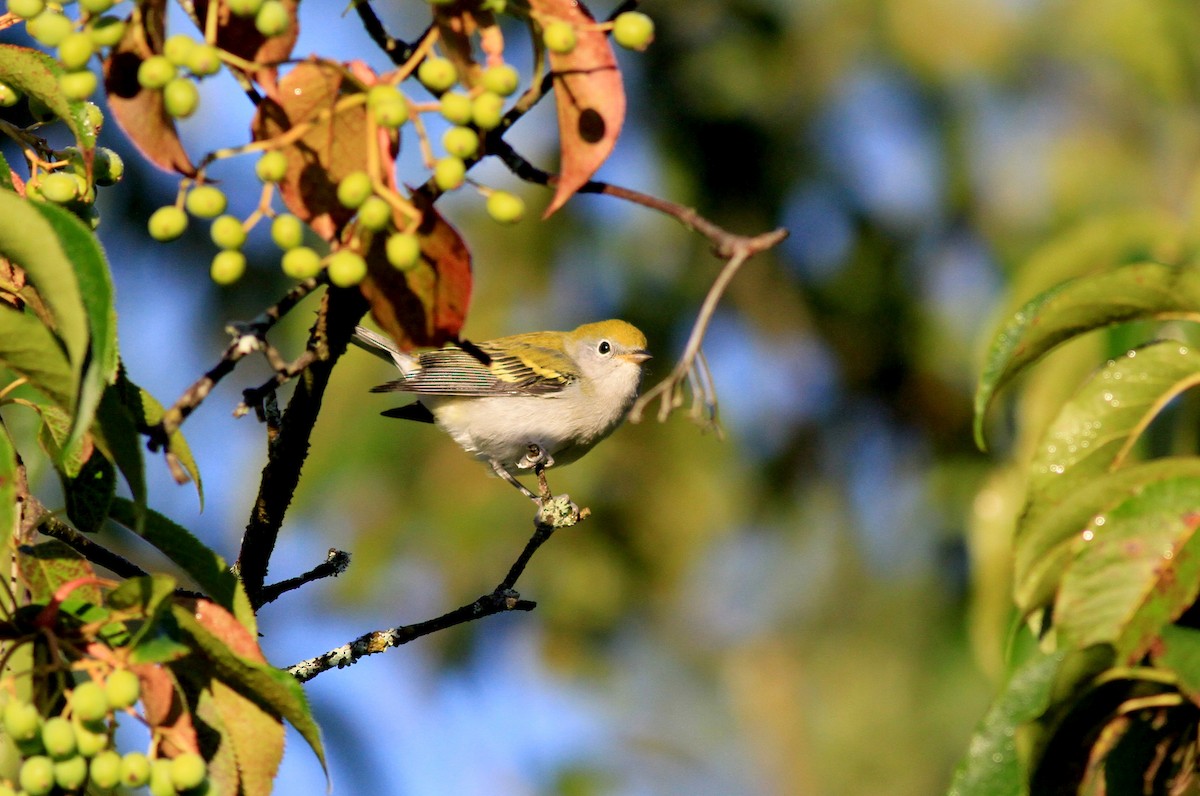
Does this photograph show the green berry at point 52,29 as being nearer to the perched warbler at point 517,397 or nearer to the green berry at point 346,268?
the green berry at point 346,268

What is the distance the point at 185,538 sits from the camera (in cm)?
209

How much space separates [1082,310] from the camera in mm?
2168

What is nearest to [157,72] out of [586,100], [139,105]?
[139,105]

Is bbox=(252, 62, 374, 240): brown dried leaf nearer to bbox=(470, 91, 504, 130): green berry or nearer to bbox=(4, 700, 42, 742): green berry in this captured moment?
bbox=(470, 91, 504, 130): green berry

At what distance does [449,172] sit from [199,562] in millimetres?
771

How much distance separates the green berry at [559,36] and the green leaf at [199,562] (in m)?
0.95

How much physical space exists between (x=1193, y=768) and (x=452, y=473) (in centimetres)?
706

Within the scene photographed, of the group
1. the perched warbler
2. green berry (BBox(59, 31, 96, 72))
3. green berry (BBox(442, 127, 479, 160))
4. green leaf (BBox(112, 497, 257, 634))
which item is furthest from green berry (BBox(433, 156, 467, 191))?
the perched warbler

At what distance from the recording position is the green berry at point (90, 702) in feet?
5.96

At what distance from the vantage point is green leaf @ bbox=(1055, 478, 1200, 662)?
1.88 meters

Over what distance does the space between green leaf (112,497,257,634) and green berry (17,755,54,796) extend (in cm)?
34

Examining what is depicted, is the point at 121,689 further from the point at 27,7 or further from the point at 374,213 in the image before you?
the point at 27,7

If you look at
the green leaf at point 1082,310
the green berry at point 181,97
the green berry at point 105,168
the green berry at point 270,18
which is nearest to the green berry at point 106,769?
the green berry at point 181,97

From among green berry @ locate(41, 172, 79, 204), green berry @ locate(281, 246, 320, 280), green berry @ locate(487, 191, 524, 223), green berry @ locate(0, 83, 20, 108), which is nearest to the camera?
green berry @ locate(281, 246, 320, 280)
